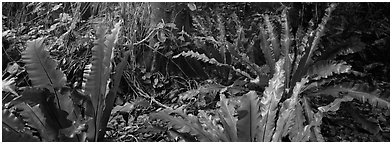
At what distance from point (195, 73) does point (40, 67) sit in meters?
1.14

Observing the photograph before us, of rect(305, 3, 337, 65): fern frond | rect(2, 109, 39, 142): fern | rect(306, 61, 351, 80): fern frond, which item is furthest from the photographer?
rect(305, 3, 337, 65): fern frond

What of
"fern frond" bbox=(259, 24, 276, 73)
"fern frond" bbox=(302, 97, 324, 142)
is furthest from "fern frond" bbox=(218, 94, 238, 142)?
"fern frond" bbox=(259, 24, 276, 73)

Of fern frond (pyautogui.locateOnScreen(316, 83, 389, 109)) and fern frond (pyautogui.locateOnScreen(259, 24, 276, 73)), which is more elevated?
fern frond (pyautogui.locateOnScreen(259, 24, 276, 73))

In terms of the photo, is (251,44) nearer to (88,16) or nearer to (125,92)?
(125,92)

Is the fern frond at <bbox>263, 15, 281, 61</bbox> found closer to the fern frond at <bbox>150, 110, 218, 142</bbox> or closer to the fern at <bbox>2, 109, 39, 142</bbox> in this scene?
the fern frond at <bbox>150, 110, 218, 142</bbox>

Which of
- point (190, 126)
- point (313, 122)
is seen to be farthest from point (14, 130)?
point (313, 122)

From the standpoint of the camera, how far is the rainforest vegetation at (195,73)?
1.60 meters

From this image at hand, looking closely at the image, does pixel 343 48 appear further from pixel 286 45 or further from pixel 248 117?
pixel 248 117

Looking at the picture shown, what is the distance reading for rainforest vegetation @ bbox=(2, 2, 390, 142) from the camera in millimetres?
1600

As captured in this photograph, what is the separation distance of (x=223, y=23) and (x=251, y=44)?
0.25m

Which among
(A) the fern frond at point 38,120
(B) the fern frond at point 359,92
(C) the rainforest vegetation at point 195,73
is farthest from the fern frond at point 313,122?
(A) the fern frond at point 38,120

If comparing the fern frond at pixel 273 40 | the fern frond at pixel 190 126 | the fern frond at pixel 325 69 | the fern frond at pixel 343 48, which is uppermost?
the fern frond at pixel 273 40

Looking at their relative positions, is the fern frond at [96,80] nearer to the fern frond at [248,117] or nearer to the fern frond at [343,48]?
the fern frond at [248,117]

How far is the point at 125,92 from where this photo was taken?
8.61 feet
